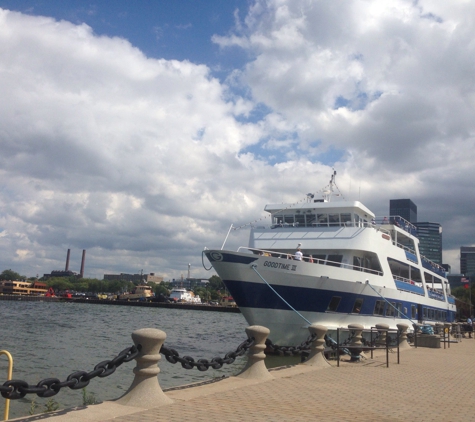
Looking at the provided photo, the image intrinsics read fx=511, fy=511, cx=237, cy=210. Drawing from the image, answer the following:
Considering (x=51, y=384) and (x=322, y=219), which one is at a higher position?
(x=322, y=219)

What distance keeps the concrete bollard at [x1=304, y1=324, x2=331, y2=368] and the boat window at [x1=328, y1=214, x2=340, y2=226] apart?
11503 mm

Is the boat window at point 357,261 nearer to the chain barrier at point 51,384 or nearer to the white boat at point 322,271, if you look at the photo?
the white boat at point 322,271

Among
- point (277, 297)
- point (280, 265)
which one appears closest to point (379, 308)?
point (277, 297)

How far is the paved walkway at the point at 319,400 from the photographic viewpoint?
6812 mm

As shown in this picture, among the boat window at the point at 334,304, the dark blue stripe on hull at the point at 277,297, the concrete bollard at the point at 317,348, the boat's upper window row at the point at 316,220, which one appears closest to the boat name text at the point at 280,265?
the dark blue stripe on hull at the point at 277,297

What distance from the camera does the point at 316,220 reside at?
24.4 metres

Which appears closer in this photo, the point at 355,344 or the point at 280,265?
the point at 355,344

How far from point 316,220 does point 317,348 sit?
11.9m

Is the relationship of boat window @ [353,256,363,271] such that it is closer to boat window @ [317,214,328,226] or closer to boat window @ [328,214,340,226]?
boat window @ [328,214,340,226]

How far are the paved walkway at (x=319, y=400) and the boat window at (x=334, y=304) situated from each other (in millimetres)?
7252

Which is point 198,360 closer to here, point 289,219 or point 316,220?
point 316,220

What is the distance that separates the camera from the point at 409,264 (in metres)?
28.4

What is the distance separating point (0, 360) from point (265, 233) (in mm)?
12210

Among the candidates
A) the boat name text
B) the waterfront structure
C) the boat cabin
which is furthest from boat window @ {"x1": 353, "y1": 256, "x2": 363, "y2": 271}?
the waterfront structure
